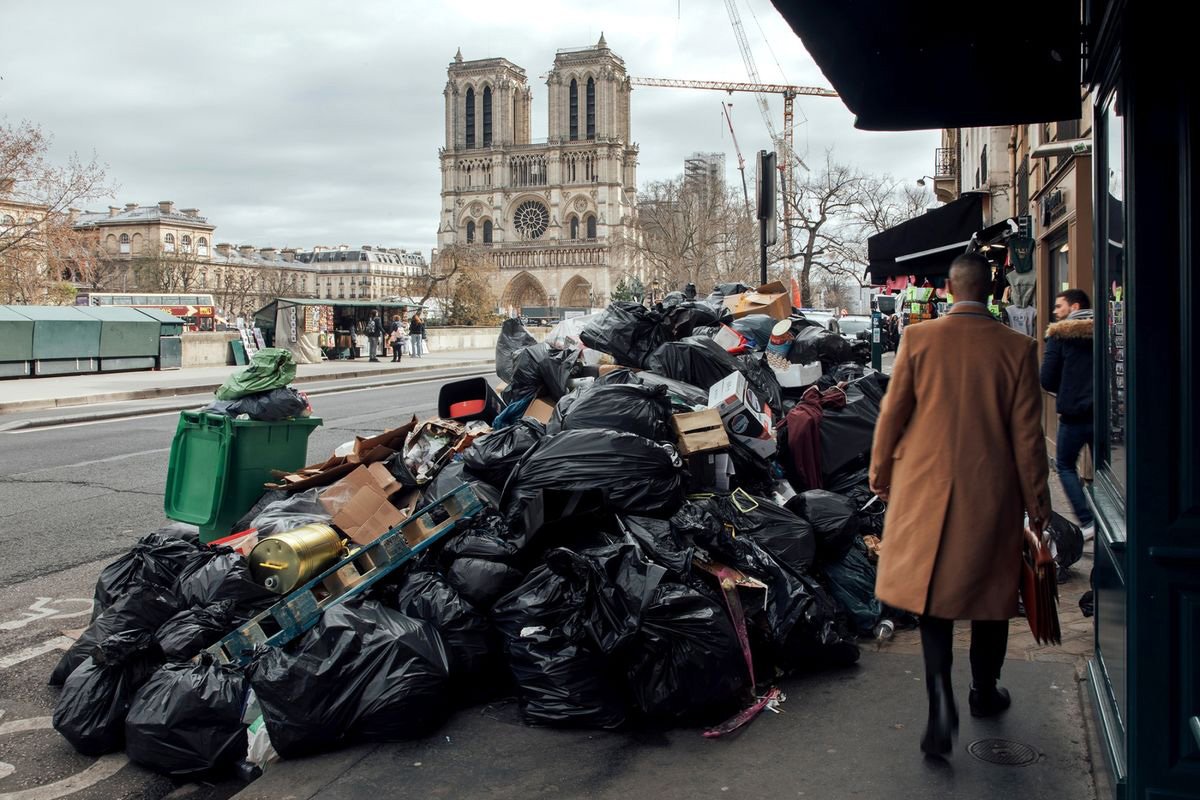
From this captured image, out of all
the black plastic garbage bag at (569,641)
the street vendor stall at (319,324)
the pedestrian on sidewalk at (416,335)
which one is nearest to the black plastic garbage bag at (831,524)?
the black plastic garbage bag at (569,641)

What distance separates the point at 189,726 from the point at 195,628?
0.42 meters

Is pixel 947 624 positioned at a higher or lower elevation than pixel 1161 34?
lower

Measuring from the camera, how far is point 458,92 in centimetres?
11581

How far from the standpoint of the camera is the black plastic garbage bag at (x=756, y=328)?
7543 millimetres

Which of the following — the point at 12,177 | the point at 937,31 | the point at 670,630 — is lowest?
the point at 670,630

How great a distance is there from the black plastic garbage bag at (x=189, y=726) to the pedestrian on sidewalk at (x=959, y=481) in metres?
2.31

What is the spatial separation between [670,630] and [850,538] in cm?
→ 151

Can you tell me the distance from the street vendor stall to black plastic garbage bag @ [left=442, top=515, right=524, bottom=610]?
1065 inches

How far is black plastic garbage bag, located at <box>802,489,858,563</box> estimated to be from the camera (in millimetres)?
4598

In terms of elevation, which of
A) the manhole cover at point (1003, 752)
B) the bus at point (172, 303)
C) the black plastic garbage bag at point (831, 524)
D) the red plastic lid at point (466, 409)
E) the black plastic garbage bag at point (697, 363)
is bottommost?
the manhole cover at point (1003, 752)

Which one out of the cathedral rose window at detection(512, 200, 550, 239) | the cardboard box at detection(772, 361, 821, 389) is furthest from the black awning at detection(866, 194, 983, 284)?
the cathedral rose window at detection(512, 200, 550, 239)

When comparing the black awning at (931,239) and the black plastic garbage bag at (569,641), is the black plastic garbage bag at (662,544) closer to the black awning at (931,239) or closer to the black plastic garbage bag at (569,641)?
the black plastic garbage bag at (569,641)

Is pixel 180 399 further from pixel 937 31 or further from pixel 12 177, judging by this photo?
pixel 937 31

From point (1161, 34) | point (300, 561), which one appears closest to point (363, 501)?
point (300, 561)
